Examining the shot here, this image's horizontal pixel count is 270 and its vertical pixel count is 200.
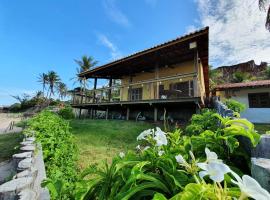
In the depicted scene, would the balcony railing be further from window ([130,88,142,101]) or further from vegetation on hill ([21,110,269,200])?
vegetation on hill ([21,110,269,200])

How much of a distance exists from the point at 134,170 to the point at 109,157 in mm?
4237

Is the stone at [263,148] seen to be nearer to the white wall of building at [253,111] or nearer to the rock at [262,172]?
the rock at [262,172]

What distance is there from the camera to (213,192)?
23.7 inches

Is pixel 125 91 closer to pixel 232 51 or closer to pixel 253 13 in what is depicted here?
pixel 253 13

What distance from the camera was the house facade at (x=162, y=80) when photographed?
374 inches

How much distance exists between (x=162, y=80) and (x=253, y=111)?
8814mm

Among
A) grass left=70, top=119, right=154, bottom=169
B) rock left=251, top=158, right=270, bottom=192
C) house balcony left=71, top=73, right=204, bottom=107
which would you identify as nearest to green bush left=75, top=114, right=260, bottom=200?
rock left=251, top=158, right=270, bottom=192

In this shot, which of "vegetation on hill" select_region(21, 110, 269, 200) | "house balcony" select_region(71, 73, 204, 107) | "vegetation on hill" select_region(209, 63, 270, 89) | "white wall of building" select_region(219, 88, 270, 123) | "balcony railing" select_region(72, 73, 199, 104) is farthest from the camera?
"vegetation on hill" select_region(209, 63, 270, 89)

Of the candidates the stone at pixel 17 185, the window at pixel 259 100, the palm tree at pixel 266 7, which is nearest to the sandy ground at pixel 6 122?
the stone at pixel 17 185

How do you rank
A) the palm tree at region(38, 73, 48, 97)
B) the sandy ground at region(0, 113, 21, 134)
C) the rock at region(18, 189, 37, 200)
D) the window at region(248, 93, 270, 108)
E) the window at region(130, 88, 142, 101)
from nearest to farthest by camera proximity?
the rock at region(18, 189, 37, 200)
the sandy ground at region(0, 113, 21, 134)
the window at region(248, 93, 270, 108)
the window at region(130, 88, 142, 101)
the palm tree at region(38, 73, 48, 97)

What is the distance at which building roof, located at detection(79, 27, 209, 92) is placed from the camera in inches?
363

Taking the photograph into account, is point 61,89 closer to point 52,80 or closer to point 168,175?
point 52,80

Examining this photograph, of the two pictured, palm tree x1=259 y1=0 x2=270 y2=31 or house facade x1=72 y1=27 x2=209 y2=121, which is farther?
palm tree x1=259 y1=0 x2=270 y2=31

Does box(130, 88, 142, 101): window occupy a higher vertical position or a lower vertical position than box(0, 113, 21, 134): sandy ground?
higher
